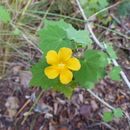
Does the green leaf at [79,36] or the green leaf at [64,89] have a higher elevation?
the green leaf at [79,36]

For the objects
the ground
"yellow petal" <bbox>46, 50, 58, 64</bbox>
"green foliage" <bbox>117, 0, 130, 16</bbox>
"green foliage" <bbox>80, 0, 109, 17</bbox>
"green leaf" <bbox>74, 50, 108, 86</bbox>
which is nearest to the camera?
"yellow petal" <bbox>46, 50, 58, 64</bbox>

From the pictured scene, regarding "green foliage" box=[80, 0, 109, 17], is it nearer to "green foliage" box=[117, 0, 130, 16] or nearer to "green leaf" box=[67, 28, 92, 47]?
"green foliage" box=[117, 0, 130, 16]

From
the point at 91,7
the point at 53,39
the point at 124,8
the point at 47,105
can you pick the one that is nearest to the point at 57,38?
Answer: the point at 53,39

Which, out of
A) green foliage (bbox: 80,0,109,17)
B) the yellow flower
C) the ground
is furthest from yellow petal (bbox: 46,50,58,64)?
green foliage (bbox: 80,0,109,17)

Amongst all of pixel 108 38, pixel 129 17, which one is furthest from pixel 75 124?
pixel 129 17

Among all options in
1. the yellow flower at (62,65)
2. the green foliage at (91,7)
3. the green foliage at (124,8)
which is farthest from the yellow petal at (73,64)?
the green foliage at (124,8)

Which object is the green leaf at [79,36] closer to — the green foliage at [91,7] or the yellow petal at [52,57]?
the yellow petal at [52,57]

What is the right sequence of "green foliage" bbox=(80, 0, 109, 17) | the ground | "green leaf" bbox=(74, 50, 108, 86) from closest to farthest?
"green leaf" bbox=(74, 50, 108, 86)
the ground
"green foliage" bbox=(80, 0, 109, 17)

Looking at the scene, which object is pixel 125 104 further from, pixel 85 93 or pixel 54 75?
pixel 54 75
